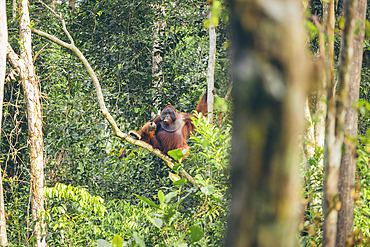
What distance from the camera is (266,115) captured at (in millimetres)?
469

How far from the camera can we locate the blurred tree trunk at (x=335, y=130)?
3.29 feet

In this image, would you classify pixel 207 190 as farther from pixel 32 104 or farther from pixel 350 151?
pixel 32 104

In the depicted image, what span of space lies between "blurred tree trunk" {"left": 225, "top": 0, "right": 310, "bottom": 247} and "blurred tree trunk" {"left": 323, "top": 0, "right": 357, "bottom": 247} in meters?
0.56

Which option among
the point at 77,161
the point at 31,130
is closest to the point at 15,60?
the point at 31,130

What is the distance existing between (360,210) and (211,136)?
3.08 feet

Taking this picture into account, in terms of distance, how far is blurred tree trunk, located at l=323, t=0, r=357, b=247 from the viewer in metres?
1.00

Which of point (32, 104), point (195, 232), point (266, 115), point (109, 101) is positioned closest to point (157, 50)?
point (109, 101)

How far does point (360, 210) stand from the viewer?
200cm

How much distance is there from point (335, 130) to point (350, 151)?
196 millimetres

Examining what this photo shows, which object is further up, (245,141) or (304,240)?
(245,141)

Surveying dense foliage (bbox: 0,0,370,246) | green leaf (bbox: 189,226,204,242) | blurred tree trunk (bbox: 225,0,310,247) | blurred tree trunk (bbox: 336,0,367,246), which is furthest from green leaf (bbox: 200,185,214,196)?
dense foliage (bbox: 0,0,370,246)

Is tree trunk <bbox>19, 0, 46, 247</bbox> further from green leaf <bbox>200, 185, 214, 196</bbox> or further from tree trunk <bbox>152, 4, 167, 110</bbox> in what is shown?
green leaf <bbox>200, 185, 214, 196</bbox>

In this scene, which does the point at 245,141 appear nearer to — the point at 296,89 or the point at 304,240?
the point at 296,89

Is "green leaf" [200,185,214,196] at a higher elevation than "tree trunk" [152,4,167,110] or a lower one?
lower
